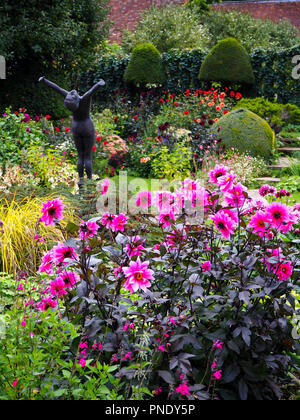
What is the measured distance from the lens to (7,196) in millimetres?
4680

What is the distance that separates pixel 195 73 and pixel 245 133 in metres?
5.62

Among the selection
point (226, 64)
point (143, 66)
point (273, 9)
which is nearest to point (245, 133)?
point (226, 64)

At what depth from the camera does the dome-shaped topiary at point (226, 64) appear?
11828 millimetres

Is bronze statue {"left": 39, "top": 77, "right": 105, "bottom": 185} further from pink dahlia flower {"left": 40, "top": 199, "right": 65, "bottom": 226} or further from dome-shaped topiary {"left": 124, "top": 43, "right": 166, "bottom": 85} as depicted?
dome-shaped topiary {"left": 124, "top": 43, "right": 166, "bottom": 85}

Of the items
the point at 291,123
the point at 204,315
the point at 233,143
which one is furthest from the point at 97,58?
the point at 204,315

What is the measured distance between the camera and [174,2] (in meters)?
21.0

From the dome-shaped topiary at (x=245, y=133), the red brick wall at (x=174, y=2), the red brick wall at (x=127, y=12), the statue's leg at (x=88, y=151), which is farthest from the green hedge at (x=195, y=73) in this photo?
the statue's leg at (x=88, y=151)

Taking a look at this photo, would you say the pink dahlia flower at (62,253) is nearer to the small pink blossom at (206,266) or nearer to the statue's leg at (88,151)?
the small pink blossom at (206,266)

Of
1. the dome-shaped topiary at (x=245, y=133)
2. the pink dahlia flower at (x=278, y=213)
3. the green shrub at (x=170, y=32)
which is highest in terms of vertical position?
the green shrub at (x=170, y=32)

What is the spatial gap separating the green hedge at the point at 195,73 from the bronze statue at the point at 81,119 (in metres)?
8.45

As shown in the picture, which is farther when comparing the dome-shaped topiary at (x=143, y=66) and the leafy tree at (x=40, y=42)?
the dome-shaped topiary at (x=143, y=66)

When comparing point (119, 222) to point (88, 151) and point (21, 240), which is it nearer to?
point (21, 240)

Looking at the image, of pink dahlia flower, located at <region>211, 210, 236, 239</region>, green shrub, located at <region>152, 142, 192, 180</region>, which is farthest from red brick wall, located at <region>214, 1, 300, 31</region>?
pink dahlia flower, located at <region>211, 210, 236, 239</region>
